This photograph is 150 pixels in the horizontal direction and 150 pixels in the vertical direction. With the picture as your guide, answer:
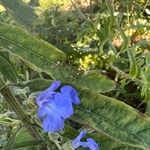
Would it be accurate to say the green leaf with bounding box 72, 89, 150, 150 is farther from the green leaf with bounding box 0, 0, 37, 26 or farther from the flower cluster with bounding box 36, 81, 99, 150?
the green leaf with bounding box 0, 0, 37, 26

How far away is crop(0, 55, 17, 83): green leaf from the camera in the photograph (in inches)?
40.1

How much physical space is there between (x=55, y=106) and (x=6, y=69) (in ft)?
0.42

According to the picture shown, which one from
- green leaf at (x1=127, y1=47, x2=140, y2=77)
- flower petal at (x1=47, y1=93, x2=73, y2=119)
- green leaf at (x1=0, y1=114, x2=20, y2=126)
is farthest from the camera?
green leaf at (x1=127, y1=47, x2=140, y2=77)

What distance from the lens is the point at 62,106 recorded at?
0.96 meters

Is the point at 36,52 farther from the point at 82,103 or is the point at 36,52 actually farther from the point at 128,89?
the point at 128,89

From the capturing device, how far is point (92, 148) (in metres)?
1.05

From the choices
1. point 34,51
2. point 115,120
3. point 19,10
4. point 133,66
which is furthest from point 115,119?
point 133,66

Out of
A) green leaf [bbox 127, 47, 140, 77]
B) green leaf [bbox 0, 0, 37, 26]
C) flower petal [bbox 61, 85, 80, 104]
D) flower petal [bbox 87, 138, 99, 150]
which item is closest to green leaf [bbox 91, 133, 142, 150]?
flower petal [bbox 87, 138, 99, 150]

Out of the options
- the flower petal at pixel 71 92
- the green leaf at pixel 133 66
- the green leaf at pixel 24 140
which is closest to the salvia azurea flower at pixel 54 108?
the flower petal at pixel 71 92

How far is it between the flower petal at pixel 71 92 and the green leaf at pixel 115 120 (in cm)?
4

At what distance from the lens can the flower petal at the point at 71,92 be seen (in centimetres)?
99

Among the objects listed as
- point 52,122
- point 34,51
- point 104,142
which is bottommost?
point 104,142

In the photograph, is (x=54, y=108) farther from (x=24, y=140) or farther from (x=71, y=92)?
(x=24, y=140)

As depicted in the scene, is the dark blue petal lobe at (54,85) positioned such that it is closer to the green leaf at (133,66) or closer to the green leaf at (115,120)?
the green leaf at (115,120)
